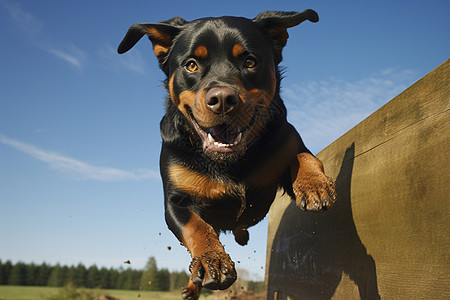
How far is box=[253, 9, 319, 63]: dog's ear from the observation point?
2.74m

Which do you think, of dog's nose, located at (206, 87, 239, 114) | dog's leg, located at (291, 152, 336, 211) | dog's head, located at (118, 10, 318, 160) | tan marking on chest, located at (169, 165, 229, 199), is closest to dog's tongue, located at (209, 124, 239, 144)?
dog's head, located at (118, 10, 318, 160)

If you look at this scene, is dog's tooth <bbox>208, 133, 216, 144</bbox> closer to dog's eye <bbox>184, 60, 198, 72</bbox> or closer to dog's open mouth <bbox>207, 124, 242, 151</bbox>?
dog's open mouth <bbox>207, 124, 242, 151</bbox>

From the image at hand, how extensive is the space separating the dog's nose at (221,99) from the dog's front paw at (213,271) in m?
0.83

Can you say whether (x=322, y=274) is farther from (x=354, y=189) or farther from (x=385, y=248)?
(x=385, y=248)

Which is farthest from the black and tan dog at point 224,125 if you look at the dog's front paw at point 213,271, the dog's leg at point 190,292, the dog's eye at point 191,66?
the dog's leg at point 190,292

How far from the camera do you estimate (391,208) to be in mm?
2037

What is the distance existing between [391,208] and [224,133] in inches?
43.2

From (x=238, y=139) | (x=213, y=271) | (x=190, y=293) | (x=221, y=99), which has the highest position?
(x=221, y=99)

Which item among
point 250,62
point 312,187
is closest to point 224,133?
point 250,62

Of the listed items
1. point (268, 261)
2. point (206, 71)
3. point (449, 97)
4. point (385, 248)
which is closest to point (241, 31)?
point (206, 71)

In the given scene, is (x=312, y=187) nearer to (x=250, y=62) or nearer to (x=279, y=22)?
(x=250, y=62)

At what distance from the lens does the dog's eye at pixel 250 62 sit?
262cm

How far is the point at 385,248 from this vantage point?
2.06 m

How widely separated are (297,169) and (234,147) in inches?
17.3
